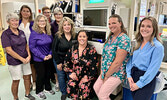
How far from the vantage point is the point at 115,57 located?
1.60 metres

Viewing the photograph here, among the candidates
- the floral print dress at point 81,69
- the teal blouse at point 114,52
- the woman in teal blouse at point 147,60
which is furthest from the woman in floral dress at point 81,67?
the woman in teal blouse at point 147,60

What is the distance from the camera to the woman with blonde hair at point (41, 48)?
212cm

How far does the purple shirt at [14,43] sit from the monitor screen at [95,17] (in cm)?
117

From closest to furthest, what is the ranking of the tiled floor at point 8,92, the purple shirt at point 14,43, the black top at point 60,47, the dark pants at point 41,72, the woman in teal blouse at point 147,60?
the woman in teal blouse at point 147,60 < the purple shirt at point 14,43 < the black top at point 60,47 < the dark pants at point 41,72 < the tiled floor at point 8,92

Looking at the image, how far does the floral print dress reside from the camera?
194 cm

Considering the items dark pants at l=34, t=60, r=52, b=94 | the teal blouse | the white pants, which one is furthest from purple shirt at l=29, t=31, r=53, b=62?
the teal blouse


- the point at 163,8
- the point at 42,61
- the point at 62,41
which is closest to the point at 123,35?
the point at 62,41

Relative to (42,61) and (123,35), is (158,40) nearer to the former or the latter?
(123,35)

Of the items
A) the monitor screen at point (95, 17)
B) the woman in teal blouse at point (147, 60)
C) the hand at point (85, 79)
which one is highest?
the monitor screen at point (95, 17)

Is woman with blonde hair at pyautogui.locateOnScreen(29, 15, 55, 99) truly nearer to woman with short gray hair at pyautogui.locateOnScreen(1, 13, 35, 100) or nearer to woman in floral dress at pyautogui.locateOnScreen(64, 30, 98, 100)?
woman with short gray hair at pyautogui.locateOnScreen(1, 13, 35, 100)

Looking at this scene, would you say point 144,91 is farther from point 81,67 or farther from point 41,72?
point 41,72

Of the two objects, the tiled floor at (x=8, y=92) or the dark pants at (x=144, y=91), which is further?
the tiled floor at (x=8, y=92)

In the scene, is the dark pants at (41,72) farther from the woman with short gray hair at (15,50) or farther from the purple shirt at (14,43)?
the purple shirt at (14,43)

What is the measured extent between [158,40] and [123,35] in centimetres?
37
